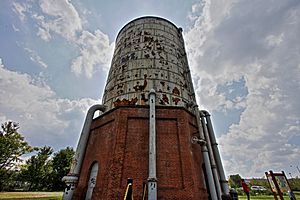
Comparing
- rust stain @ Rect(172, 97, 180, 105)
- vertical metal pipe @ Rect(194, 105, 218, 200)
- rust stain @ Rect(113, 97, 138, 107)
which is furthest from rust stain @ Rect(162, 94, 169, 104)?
vertical metal pipe @ Rect(194, 105, 218, 200)

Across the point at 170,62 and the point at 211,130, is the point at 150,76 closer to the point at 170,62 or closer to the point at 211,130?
the point at 170,62

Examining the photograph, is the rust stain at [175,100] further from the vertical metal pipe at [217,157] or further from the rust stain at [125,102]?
the vertical metal pipe at [217,157]

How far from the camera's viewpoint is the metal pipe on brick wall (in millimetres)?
7441

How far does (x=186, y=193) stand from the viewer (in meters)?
6.49

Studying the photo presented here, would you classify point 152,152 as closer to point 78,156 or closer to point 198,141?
point 198,141

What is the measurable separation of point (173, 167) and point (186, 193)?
989 millimetres

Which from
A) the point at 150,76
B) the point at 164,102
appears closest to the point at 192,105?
the point at 164,102

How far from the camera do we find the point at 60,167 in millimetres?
34156

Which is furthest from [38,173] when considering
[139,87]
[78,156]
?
[139,87]

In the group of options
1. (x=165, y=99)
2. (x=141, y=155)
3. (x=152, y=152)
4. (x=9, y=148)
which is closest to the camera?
(x=152, y=152)

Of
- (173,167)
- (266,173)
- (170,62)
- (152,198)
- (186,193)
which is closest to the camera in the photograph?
(152,198)

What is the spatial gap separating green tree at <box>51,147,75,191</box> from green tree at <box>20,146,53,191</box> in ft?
2.61

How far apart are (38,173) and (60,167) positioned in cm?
353

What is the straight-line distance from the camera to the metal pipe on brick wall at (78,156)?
744 cm
